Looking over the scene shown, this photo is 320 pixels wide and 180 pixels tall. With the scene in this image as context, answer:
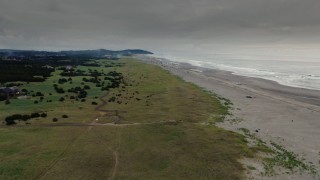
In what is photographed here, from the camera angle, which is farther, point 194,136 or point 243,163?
point 194,136

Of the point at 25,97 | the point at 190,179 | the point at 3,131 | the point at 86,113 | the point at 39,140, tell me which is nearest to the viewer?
the point at 190,179

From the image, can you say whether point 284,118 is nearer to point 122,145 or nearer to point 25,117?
point 122,145

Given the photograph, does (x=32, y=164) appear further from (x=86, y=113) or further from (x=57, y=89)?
(x=57, y=89)

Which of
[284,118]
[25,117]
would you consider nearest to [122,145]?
[25,117]

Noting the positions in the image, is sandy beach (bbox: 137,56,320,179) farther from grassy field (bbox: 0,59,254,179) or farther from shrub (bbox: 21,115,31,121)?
shrub (bbox: 21,115,31,121)

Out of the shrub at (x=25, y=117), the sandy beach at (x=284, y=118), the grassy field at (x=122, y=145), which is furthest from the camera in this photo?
the shrub at (x=25, y=117)

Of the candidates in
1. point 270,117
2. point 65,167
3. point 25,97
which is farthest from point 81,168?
point 25,97

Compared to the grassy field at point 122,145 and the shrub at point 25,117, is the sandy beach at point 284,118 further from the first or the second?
the shrub at point 25,117

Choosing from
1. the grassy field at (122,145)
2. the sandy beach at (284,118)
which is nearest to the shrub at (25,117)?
the grassy field at (122,145)

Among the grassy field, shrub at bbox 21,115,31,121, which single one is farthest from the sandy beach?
shrub at bbox 21,115,31,121
